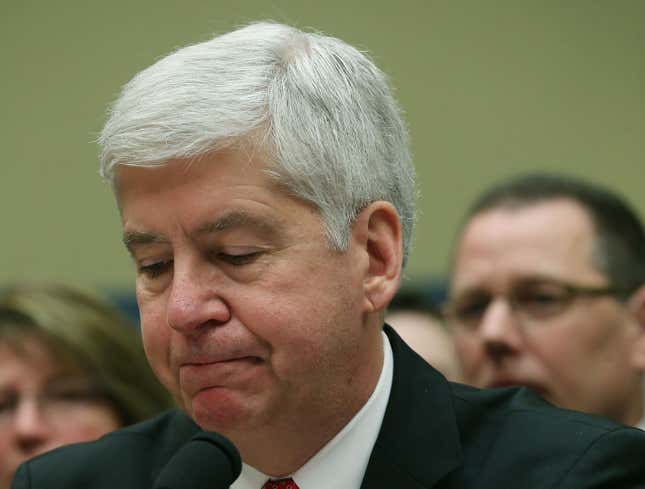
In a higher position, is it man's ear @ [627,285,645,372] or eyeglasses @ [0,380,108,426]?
man's ear @ [627,285,645,372]

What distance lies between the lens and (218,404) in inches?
89.0

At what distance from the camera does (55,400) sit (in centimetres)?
349

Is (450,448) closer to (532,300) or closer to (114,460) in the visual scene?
(114,460)

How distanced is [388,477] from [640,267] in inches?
62.0

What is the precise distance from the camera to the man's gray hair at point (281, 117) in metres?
2.27

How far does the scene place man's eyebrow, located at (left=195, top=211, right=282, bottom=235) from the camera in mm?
2230

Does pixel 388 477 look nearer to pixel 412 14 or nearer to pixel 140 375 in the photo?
pixel 140 375

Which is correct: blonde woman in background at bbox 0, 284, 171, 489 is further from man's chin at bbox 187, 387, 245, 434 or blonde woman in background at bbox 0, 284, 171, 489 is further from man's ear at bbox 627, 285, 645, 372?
man's ear at bbox 627, 285, 645, 372

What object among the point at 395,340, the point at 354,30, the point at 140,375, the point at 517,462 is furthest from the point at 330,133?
the point at 354,30

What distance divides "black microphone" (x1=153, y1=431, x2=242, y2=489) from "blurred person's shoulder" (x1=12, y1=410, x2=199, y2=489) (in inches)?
27.3

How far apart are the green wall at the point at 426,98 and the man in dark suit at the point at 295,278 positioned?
12.5 ft

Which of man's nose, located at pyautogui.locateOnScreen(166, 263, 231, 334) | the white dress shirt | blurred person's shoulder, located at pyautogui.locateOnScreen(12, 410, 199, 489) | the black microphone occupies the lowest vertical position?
blurred person's shoulder, located at pyautogui.locateOnScreen(12, 410, 199, 489)

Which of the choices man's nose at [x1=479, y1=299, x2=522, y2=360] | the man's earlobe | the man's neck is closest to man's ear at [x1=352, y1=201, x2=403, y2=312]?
the man's earlobe

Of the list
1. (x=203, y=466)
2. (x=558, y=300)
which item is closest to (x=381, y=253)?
(x=203, y=466)
